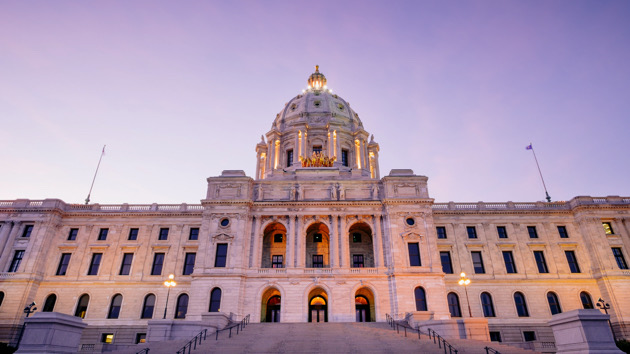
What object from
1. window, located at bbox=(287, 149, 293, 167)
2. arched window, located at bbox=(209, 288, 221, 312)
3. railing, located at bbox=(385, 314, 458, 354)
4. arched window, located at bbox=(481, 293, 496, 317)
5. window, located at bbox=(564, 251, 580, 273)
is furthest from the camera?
window, located at bbox=(287, 149, 293, 167)

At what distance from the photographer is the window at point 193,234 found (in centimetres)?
4484

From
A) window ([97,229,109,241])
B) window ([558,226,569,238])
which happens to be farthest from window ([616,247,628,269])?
window ([97,229,109,241])

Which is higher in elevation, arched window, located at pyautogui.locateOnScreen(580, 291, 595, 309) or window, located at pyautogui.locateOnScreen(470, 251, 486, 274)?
window, located at pyautogui.locateOnScreen(470, 251, 486, 274)

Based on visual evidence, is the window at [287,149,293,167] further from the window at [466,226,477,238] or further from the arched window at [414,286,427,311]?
the arched window at [414,286,427,311]

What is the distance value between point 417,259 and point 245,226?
60.2 ft

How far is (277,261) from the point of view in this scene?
42844 millimetres

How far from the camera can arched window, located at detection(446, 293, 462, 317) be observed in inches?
1604

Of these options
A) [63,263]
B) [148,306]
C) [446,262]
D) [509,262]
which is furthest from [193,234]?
[509,262]

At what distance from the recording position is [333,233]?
132ft

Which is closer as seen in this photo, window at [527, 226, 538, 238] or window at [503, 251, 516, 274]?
window at [503, 251, 516, 274]

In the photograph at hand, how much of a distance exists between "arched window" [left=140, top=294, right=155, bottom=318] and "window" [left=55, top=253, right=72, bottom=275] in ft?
34.2

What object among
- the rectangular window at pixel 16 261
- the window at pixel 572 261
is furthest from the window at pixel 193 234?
the window at pixel 572 261

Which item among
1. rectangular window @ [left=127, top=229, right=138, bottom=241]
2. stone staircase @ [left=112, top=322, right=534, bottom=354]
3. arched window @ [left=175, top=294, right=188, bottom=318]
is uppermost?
rectangular window @ [left=127, top=229, right=138, bottom=241]

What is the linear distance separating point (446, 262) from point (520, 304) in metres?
8.71
